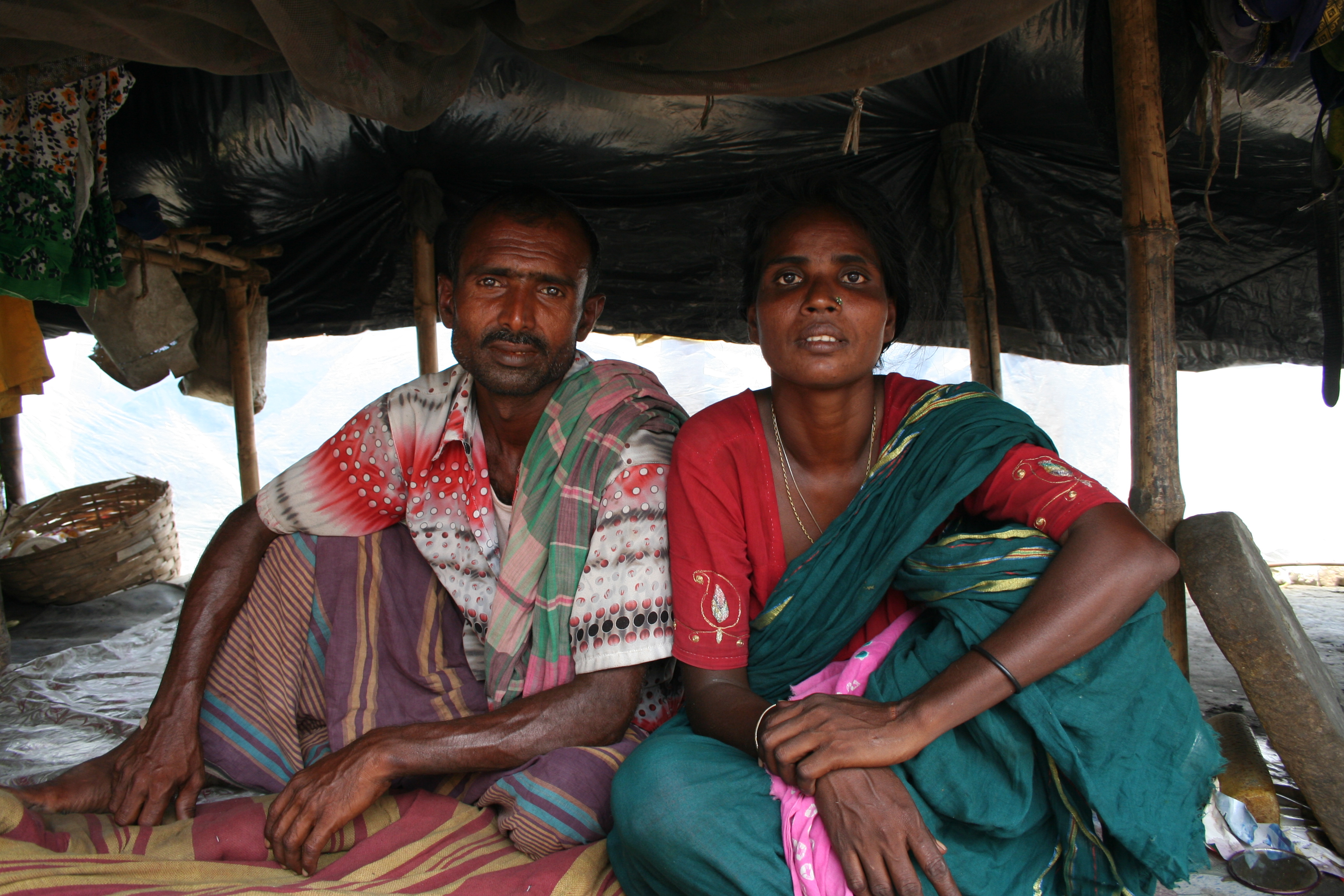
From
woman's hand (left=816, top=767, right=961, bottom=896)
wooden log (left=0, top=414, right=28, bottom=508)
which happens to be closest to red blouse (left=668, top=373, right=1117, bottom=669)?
woman's hand (left=816, top=767, right=961, bottom=896)

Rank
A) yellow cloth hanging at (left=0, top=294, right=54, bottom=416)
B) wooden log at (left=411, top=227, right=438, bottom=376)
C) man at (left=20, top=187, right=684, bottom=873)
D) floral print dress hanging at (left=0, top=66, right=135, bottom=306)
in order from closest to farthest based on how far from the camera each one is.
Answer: man at (left=20, top=187, right=684, bottom=873), floral print dress hanging at (left=0, top=66, right=135, bottom=306), yellow cloth hanging at (left=0, top=294, right=54, bottom=416), wooden log at (left=411, top=227, right=438, bottom=376)

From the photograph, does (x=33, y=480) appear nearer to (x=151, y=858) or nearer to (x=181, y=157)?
(x=181, y=157)

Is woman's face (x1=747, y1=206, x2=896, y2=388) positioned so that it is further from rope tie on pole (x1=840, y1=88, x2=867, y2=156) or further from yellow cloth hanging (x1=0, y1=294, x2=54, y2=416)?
yellow cloth hanging (x1=0, y1=294, x2=54, y2=416)

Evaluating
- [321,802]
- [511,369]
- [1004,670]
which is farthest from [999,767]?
[511,369]

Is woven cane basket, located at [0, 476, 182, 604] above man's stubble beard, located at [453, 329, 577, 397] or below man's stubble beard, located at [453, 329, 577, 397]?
below

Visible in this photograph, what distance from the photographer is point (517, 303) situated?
1955mm

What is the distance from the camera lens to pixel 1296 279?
184 inches

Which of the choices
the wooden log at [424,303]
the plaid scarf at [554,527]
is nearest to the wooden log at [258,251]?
the wooden log at [424,303]

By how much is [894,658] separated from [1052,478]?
404 millimetres

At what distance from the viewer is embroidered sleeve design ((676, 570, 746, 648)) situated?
1.56 meters

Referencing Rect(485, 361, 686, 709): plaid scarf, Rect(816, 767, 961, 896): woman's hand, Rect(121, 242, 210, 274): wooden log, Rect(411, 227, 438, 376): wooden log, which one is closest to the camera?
Rect(816, 767, 961, 896): woman's hand

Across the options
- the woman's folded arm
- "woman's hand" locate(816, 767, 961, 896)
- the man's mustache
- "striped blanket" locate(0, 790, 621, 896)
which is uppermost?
the man's mustache

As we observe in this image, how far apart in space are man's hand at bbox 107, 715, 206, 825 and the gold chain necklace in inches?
53.5

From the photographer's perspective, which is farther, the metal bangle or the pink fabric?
the metal bangle
